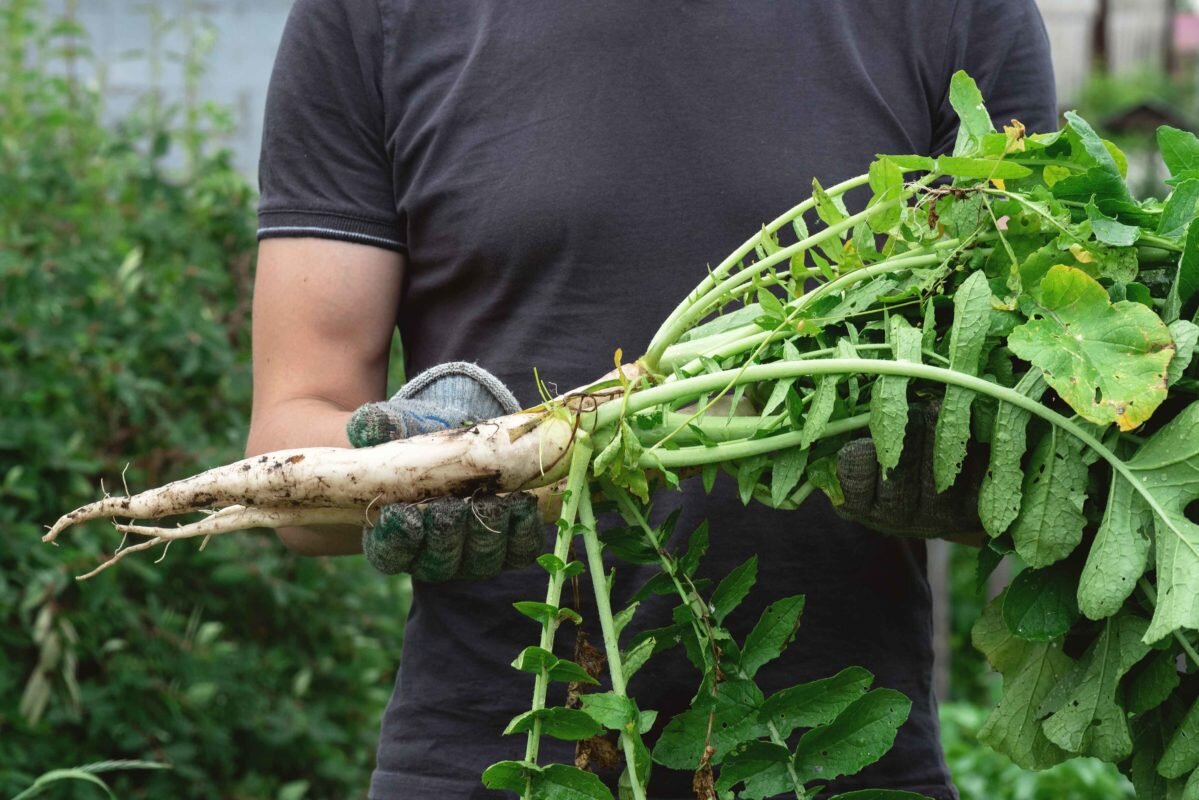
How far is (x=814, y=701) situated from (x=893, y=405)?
0.39 metres

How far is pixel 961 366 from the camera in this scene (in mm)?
1623

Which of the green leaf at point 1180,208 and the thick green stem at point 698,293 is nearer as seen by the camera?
the green leaf at point 1180,208

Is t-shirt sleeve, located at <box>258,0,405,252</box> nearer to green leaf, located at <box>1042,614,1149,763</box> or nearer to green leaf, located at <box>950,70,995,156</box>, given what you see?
green leaf, located at <box>950,70,995,156</box>

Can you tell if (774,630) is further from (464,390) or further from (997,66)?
(997,66)

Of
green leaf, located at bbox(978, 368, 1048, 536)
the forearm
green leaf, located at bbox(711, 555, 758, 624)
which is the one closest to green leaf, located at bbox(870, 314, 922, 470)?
green leaf, located at bbox(978, 368, 1048, 536)

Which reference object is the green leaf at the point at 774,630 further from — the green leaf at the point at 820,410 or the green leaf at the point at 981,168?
the green leaf at the point at 981,168

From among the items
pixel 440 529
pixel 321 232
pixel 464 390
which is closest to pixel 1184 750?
pixel 440 529

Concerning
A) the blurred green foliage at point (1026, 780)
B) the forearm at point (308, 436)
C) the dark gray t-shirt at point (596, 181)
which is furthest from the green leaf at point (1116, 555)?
the blurred green foliage at point (1026, 780)

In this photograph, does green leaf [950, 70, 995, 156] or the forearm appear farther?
the forearm

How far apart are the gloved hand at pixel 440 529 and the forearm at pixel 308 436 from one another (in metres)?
0.20

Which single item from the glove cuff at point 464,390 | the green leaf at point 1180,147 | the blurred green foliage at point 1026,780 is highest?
the green leaf at point 1180,147

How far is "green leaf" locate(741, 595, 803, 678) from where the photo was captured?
1.72 m

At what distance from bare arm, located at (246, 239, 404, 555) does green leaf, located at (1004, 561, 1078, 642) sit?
103 centimetres

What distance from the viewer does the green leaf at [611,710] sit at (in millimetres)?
1600
